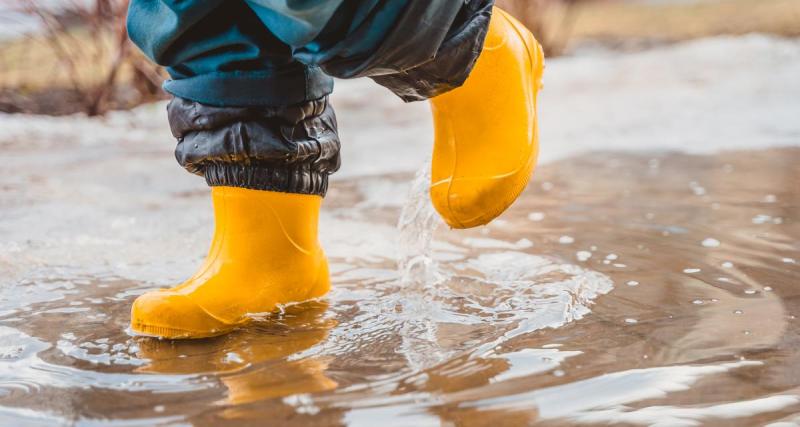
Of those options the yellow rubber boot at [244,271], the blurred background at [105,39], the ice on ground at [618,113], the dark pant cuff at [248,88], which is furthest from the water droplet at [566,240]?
the blurred background at [105,39]

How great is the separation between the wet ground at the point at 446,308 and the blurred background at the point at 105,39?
0.96 meters

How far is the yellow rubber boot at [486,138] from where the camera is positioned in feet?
4.35

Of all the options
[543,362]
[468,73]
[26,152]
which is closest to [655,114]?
[26,152]

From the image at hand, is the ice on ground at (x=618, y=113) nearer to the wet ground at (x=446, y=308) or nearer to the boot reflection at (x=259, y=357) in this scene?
the wet ground at (x=446, y=308)

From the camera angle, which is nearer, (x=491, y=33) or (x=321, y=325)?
(x=321, y=325)

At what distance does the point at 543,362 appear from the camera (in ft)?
3.52

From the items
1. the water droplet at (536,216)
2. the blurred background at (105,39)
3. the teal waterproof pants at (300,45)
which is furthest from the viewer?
the blurred background at (105,39)

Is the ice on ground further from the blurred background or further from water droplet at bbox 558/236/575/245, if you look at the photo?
water droplet at bbox 558/236/575/245

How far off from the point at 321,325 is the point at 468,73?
1.22 feet

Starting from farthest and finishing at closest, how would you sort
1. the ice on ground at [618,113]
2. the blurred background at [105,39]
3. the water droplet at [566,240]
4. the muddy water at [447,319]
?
1. the blurred background at [105,39]
2. the ice on ground at [618,113]
3. the water droplet at [566,240]
4. the muddy water at [447,319]

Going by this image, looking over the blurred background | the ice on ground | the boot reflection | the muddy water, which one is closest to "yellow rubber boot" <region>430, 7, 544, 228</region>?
the muddy water

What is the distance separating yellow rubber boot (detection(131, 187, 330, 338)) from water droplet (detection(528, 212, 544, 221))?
0.61 meters

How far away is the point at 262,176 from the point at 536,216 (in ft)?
2.47

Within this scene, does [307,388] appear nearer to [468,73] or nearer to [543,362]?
[543,362]
